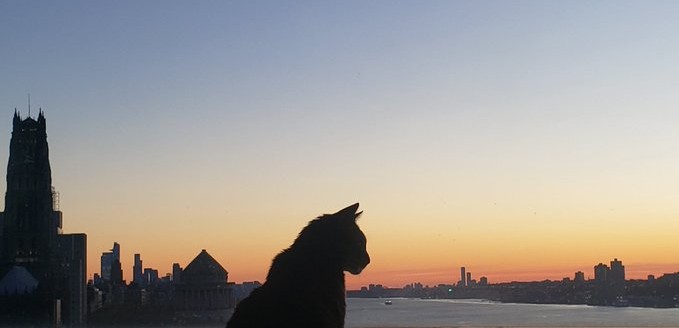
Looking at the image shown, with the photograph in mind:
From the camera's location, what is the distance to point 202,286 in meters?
67.3

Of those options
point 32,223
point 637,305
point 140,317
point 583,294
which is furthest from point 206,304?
point 583,294

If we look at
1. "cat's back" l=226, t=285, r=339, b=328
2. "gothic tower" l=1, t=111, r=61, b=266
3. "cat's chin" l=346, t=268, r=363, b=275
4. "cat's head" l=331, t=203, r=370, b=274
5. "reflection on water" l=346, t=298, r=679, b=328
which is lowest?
"reflection on water" l=346, t=298, r=679, b=328

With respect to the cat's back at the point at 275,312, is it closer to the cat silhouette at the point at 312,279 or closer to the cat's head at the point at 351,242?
the cat silhouette at the point at 312,279

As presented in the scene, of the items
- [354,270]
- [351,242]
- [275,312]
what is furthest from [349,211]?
[275,312]

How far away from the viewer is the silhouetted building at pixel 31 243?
66.3 m

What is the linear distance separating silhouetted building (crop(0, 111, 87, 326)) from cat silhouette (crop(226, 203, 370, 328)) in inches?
2516

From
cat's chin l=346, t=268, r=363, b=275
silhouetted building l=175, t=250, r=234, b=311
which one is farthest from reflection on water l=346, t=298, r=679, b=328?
cat's chin l=346, t=268, r=363, b=275

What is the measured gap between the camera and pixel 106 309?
77.8 m

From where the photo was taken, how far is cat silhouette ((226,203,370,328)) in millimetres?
3504

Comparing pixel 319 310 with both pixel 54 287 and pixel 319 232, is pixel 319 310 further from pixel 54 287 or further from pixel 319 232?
pixel 54 287

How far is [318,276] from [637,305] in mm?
90636

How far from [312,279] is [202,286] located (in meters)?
65.0

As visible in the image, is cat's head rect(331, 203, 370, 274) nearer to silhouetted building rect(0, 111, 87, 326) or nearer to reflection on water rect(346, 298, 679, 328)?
reflection on water rect(346, 298, 679, 328)

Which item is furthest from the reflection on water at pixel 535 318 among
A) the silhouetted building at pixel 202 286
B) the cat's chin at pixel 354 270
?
the cat's chin at pixel 354 270
